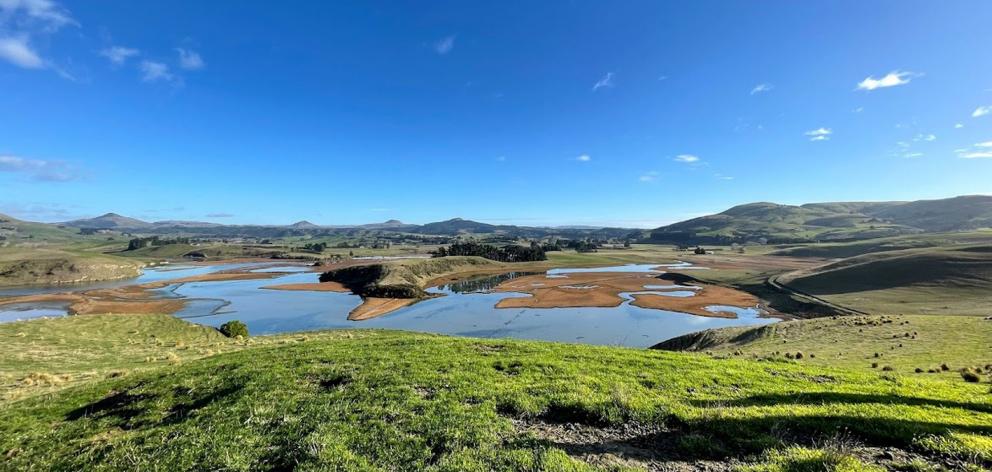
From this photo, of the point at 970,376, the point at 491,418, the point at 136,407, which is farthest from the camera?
the point at 970,376

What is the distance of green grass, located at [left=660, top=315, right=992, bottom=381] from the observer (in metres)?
20.5

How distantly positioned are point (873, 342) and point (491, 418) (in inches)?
1263

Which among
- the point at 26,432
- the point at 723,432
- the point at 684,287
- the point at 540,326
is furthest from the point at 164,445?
the point at 684,287

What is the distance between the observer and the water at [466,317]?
50.3 m

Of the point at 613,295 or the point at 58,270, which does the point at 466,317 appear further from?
the point at 58,270


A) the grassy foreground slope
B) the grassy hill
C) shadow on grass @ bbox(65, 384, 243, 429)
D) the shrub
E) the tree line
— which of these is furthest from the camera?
the tree line

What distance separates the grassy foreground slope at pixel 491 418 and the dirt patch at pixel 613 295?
5452cm

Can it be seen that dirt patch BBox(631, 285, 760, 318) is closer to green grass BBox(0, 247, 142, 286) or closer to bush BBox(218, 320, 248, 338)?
bush BBox(218, 320, 248, 338)

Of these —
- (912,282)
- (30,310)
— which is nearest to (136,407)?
(30,310)

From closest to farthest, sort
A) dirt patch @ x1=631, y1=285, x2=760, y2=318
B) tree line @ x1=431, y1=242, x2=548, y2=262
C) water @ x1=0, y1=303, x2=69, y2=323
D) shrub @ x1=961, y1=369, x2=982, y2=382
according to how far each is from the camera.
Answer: shrub @ x1=961, y1=369, x2=982, y2=382 < water @ x1=0, y1=303, x2=69, y2=323 < dirt patch @ x1=631, y1=285, x2=760, y2=318 < tree line @ x1=431, y1=242, x2=548, y2=262

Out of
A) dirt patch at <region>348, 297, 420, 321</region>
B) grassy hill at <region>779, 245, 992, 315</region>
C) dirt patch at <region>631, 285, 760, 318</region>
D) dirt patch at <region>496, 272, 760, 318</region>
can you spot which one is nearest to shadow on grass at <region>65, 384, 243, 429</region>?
dirt patch at <region>348, 297, 420, 321</region>

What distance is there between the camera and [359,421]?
9750 millimetres

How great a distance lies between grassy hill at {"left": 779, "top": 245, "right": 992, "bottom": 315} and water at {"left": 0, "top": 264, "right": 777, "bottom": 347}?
17.1 metres

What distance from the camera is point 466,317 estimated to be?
62.0 meters
